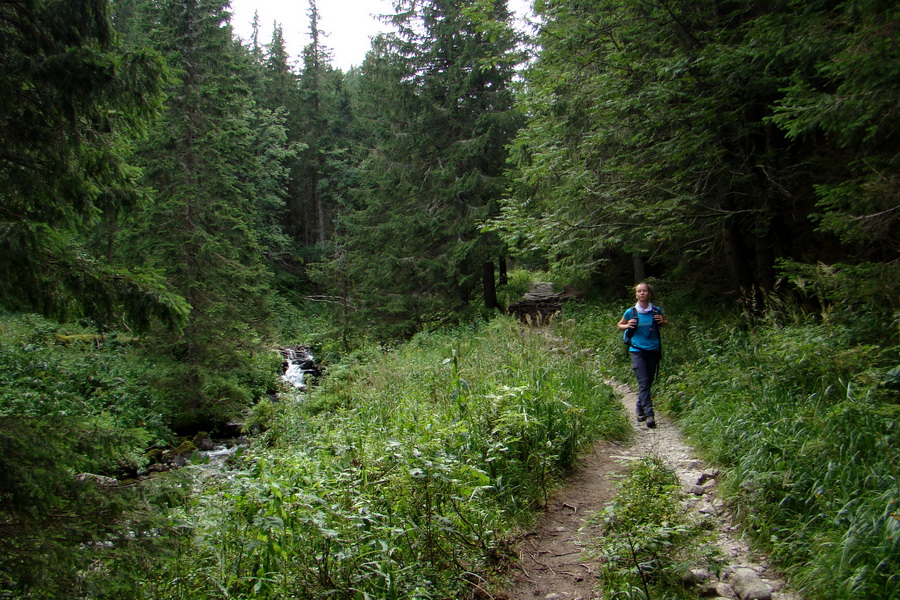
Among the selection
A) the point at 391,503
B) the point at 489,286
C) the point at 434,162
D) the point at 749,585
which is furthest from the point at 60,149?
the point at 434,162

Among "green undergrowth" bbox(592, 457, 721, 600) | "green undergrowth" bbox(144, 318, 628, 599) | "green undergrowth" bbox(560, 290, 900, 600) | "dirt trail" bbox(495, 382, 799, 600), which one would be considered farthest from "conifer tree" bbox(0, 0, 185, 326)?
"green undergrowth" bbox(560, 290, 900, 600)

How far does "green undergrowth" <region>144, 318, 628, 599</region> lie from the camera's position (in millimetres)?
2855

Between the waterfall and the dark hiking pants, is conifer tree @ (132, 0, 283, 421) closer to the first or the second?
the waterfall

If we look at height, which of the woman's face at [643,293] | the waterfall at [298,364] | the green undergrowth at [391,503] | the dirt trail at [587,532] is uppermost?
the woman's face at [643,293]

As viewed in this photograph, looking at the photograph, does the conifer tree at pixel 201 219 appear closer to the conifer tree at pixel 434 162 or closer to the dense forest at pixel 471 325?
the dense forest at pixel 471 325

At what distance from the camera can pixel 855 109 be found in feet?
13.3

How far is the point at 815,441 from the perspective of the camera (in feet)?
11.2

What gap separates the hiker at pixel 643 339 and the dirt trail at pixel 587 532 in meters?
0.98

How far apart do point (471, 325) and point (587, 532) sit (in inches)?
476

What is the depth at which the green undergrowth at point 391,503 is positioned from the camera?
2.86 m

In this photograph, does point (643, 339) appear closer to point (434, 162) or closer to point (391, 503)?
point (391, 503)

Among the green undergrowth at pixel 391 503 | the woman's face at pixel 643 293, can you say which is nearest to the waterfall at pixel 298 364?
the green undergrowth at pixel 391 503

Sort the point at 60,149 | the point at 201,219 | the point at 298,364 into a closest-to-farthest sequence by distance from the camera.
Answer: the point at 60,149, the point at 201,219, the point at 298,364

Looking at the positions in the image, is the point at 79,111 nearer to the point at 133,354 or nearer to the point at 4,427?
the point at 4,427
